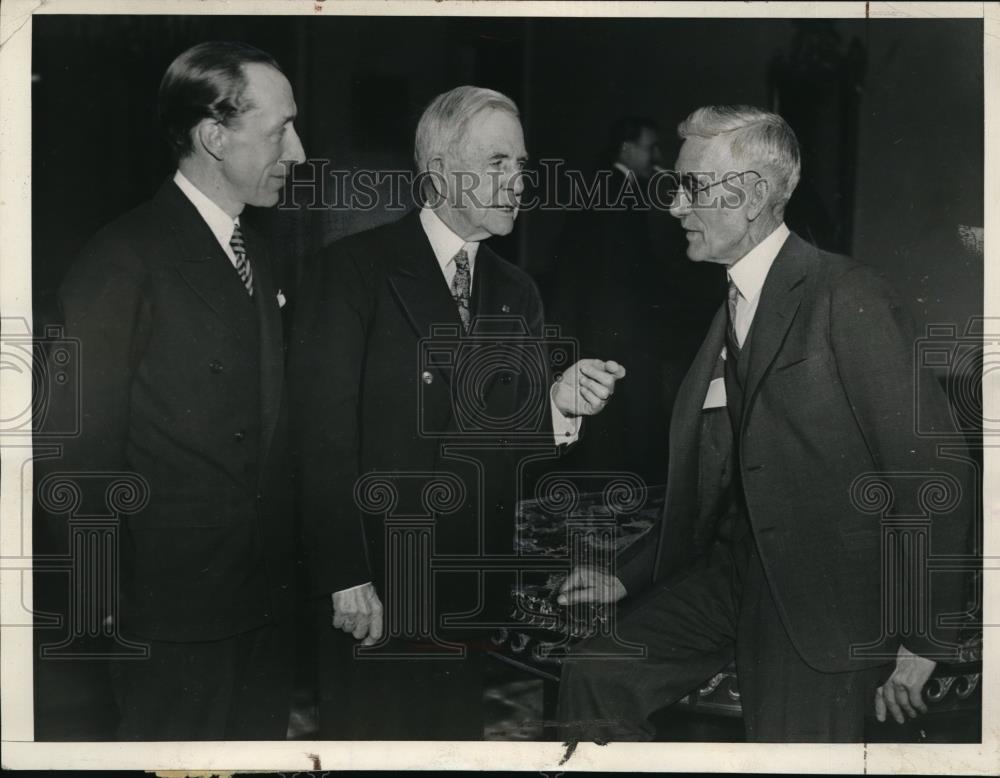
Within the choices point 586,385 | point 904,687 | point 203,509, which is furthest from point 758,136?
point 203,509

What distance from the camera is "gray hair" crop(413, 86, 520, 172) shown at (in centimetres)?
307

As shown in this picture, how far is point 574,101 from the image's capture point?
3.09m

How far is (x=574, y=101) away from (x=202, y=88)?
1089mm

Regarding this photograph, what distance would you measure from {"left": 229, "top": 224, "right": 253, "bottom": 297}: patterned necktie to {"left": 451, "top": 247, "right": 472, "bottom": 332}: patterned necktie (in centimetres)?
59

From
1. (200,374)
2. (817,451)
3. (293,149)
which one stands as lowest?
(817,451)

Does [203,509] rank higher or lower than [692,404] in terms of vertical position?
lower

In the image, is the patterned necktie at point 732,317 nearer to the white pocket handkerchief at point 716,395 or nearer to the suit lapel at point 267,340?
the white pocket handkerchief at point 716,395

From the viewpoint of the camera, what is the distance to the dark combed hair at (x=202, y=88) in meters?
3.06

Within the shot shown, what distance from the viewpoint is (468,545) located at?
3117mm

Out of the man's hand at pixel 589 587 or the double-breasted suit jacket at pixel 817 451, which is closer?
the double-breasted suit jacket at pixel 817 451

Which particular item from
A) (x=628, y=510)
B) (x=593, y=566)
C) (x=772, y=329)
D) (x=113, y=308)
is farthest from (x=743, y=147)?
(x=113, y=308)

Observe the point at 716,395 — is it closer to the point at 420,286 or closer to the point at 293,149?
the point at 420,286

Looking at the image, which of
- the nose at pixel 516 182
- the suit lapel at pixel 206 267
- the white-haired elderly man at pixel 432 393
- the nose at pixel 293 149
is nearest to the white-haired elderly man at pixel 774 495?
the white-haired elderly man at pixel 432 393

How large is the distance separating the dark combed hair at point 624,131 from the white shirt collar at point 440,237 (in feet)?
1.69
